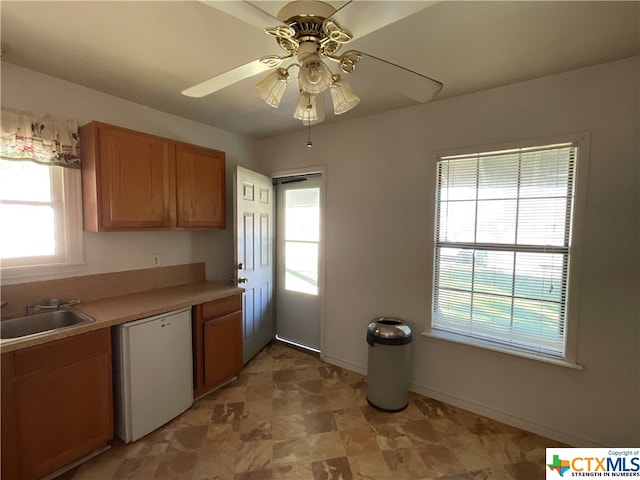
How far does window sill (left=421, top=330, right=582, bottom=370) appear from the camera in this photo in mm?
1968

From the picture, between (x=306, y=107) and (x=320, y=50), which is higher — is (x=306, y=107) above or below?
below

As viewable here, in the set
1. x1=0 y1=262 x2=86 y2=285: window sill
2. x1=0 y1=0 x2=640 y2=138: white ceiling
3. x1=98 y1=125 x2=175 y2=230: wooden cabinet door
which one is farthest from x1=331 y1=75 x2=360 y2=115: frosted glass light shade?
x1=0 y1=262 x2=86 y2=285: window sill

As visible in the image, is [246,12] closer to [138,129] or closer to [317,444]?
[138,129]

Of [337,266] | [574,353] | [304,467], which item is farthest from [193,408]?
[574,353]

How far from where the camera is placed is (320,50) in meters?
1.17

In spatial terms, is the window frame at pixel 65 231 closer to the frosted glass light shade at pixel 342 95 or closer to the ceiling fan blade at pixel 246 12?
the ceiling fan blade at pixel 246 12

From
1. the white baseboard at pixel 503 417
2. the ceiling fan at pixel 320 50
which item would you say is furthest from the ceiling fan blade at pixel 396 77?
the white baseboard at pixel 503 417

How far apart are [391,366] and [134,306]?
1.94 m

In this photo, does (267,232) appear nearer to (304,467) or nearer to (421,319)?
(421,319)

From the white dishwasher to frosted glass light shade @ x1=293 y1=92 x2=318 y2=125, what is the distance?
1653 millimetres

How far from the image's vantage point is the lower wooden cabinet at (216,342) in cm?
237

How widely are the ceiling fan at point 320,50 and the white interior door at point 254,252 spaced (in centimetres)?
147

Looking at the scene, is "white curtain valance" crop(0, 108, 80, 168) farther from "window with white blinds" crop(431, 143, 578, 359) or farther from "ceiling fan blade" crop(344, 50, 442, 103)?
"window with white blinds" crop(431, 143, 578, 359)

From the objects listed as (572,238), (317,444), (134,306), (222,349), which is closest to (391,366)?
(317,444)
